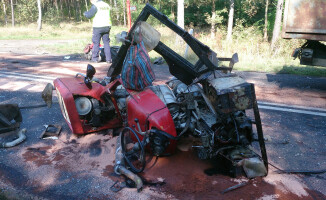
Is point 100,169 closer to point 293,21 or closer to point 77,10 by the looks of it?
point 293,21

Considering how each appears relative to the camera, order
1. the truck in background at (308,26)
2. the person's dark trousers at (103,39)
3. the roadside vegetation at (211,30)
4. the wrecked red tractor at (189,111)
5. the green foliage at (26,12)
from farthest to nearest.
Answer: the green foliage at (26,12) < the roadside vegetation at (211,30) < the person's dark trousers at (103,39) < the truck in background at (308,26) < the wrecked red tractor at (189,111)

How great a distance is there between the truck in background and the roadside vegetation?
156 centimetres

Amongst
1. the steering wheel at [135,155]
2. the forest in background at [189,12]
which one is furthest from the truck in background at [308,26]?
the forest in background at [189,12]

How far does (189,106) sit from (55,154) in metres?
1.92

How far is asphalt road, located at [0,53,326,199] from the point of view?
2.80 meters

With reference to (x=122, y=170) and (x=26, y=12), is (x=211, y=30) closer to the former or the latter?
(x=122, y=170)

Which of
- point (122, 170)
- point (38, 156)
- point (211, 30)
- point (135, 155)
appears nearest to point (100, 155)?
point (135, 155)

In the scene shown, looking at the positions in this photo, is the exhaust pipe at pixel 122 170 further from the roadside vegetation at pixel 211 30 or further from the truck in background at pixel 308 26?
the truck in background at pixel 308 26

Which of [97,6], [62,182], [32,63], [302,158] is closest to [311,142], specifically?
[302,158]

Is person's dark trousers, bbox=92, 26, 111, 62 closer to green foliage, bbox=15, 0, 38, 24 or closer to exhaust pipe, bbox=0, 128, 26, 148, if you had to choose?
exhaust pipe, bbox=0, 128, 26, 148

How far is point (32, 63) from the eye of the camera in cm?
927

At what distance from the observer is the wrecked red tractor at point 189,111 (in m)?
2.78

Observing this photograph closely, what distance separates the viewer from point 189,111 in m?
3.09

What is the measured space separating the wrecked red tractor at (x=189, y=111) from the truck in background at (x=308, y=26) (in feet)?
12.9
